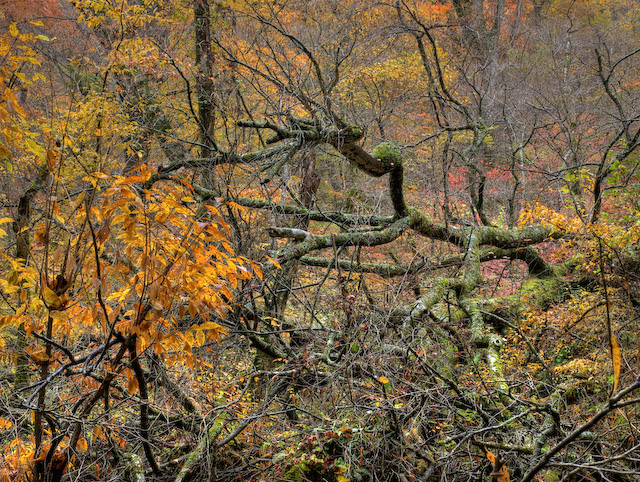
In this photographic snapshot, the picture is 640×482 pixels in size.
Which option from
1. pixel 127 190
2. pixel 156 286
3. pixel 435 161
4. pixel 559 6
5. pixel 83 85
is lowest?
pixel 156 286

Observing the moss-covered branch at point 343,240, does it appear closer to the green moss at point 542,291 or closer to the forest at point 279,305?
the forest at point 279,305

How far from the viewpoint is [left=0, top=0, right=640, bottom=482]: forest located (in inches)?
103

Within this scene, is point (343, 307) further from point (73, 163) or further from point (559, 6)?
point (559, 6)

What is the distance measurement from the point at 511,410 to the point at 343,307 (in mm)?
1640

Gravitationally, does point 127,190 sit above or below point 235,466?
above

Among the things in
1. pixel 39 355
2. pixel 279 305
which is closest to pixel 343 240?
pixel 279 305

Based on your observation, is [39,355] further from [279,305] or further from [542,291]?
[542,291]

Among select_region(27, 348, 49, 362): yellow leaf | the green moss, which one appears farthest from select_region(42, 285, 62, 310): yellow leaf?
the green moss

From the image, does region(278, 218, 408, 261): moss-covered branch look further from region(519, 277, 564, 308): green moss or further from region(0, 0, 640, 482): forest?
region(519, 277, 564, 308): green moss

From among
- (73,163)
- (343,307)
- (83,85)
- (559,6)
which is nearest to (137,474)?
(343,307)

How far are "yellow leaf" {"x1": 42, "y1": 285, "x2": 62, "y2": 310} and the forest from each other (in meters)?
0.01

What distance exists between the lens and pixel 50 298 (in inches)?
89.5

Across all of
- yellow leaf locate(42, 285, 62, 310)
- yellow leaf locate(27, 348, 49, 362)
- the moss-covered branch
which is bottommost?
yellow leaf locate(27, 348, 49, 362)

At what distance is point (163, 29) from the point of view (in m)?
10.8
